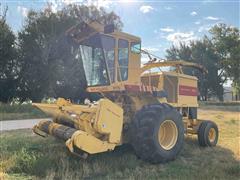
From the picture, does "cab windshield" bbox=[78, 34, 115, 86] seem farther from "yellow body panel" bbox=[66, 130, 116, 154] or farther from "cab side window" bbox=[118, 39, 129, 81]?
"yellow body panel" bbox=[66, 130, 116, 154]

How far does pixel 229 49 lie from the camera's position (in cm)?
4072

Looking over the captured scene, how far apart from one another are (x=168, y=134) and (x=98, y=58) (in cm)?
240

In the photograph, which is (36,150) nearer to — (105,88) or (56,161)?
(56,161)

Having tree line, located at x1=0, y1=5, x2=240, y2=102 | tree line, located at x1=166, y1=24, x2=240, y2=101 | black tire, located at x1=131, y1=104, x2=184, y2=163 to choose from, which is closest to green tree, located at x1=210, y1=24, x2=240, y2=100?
tree line, located at x1=166, y1=24, x2=240, y2=101

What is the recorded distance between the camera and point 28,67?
76.0 feet

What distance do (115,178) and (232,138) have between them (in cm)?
594

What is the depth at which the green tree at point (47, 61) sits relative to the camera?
76.3 ft

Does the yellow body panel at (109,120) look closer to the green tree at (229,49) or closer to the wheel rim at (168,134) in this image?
the wheel rim at (168,134)

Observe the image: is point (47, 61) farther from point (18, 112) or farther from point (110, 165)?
point (110, 165)

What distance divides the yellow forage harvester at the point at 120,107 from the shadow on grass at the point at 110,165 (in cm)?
33

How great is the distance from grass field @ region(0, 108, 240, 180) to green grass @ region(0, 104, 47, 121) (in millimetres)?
8830

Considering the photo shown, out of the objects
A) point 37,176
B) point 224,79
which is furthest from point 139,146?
point 224,79

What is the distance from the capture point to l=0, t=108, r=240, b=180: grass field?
576 cm

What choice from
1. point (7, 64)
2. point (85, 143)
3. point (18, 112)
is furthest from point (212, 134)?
point (7, 64)
